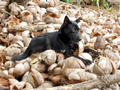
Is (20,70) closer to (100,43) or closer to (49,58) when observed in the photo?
(49,58)

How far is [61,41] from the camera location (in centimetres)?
226

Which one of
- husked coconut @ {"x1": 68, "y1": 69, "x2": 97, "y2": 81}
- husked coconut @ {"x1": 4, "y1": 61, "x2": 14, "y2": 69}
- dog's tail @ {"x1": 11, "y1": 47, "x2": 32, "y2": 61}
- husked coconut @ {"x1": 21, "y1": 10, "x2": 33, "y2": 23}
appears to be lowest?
husked coconut @ {"x1": 4, "y1": 61, "x2": 14, "y2": 69}

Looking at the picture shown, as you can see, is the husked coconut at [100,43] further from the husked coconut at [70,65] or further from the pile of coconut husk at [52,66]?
the husked coconut at [70,65]

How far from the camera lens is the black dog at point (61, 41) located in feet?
7.22

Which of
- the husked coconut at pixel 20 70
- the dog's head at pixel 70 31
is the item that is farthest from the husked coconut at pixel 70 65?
the dog's head at pixel 70 31

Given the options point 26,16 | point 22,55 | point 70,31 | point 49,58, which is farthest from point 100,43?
point 26,16

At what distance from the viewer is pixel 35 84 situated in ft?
5.59

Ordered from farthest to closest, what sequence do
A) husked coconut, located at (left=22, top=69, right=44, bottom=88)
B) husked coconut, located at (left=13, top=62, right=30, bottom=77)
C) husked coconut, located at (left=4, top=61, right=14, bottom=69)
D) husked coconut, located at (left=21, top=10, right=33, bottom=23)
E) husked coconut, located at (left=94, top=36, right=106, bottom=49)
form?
husked coconut, located at (left=21, top=10, right=33, bottom=23), husked coconut, located at (left=94, top=36, right=106, bottom=49), husked coconut, located at (left=4, top=61, right=14, bottom=69), husked coconut, located at (left=13, top=62, right=30, bottom=77), husked coconut, located at (left=22, top=69, right=44, bottom=88)

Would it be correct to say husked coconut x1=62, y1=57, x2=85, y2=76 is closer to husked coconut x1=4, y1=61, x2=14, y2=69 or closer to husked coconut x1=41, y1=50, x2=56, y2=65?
husked coconut x1=41, y1=50, x2=56, y2=65

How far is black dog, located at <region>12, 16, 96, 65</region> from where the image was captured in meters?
2.20

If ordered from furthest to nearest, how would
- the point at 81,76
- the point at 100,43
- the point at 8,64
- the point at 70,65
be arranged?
the point at 100,43
the point at 8,64
the point at 70,65
the point at 81,76

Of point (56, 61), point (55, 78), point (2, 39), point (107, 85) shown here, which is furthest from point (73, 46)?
point (2, 39)

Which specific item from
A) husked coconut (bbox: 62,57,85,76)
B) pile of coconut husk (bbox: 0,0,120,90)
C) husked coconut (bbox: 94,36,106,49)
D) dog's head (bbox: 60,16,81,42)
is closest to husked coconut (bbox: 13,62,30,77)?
pile of coconut husk (bbox: 0,0,120,90)

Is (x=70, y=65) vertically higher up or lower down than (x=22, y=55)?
higher up
